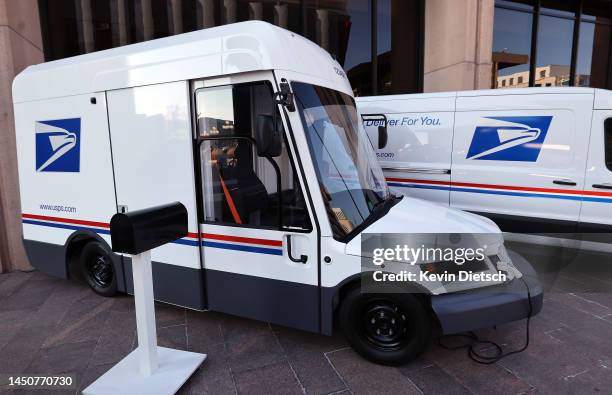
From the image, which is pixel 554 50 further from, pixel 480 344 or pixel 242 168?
pixel 242 168

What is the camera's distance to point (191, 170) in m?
3.48

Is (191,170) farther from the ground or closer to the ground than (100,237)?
farther from the ground

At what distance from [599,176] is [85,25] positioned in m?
9.29

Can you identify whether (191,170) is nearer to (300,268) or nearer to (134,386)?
(300,268)

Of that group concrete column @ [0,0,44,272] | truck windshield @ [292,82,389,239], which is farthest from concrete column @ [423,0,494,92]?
concrete column @ [0,0,44,272]

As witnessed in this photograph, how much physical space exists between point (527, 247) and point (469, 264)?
3341 millimetres

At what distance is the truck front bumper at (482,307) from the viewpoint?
2902 mm

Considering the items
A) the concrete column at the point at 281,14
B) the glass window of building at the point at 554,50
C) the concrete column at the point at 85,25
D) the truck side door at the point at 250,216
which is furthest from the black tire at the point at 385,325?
the glass window of building at the point at 554,50

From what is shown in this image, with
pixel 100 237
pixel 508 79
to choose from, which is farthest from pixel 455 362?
pixel 508 79

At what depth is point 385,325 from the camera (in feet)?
10.4

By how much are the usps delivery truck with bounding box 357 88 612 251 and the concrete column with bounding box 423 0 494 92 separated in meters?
2.77

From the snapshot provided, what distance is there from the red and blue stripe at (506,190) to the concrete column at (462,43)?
3232 mm

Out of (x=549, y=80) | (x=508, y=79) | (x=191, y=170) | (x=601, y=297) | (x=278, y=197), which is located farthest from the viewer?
(x=549, y=80)

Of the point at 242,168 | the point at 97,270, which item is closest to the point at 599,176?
the point at 242,168
